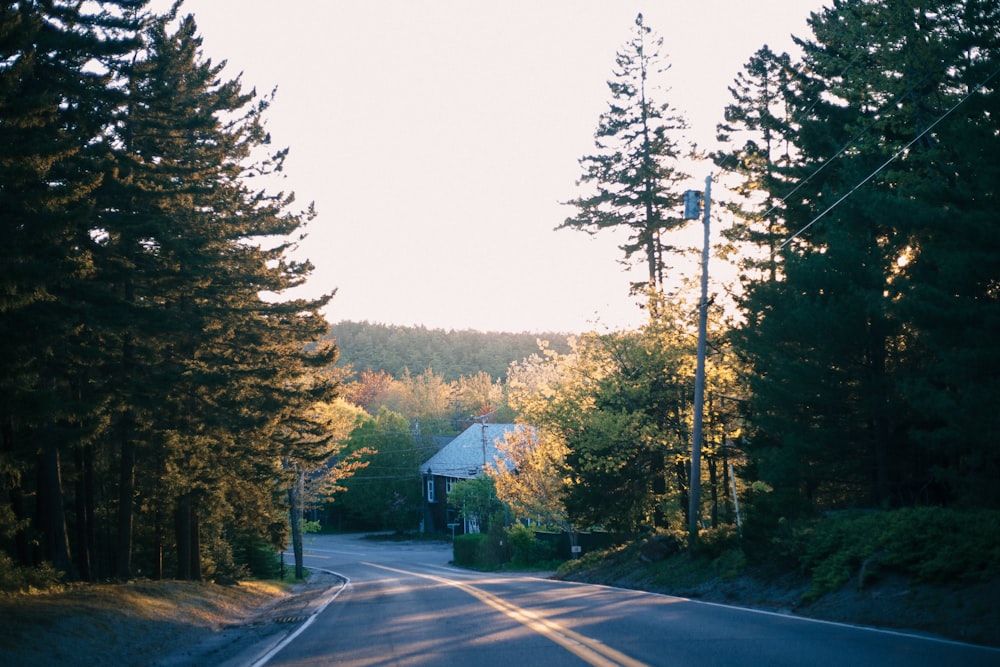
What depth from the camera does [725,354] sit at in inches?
1212

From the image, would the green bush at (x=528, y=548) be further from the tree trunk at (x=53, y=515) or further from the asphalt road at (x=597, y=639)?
the tree trunk at (x=53, y=515)

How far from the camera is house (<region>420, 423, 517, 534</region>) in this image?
75.1 metres

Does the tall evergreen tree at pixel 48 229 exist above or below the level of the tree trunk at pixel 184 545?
above

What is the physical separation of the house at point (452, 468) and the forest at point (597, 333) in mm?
39286

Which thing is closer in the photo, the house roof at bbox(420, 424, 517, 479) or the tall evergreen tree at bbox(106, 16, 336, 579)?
the tall evergreen tree at bbox(106, 16, 336, 579)

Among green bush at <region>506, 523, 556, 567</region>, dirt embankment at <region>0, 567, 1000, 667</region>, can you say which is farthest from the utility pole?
green bush at <region>506, 523, 556, 567</region>

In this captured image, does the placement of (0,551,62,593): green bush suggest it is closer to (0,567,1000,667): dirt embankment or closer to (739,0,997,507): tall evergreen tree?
(0,567,1000,667): dirt embankment

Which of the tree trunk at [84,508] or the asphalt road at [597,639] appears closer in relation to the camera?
the asphalt road at [597,639]

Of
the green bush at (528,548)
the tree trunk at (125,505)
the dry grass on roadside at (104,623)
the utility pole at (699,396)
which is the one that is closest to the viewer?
the dry grass on roadside at (104,623)

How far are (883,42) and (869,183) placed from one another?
3.54 meters

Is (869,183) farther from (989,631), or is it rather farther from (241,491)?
(241,491)

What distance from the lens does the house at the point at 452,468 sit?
2955 inches

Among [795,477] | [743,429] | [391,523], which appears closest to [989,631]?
[795,477]

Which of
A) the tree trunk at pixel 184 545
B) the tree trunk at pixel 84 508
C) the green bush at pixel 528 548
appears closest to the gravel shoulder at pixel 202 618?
the tree trunk at pixel 84 508
